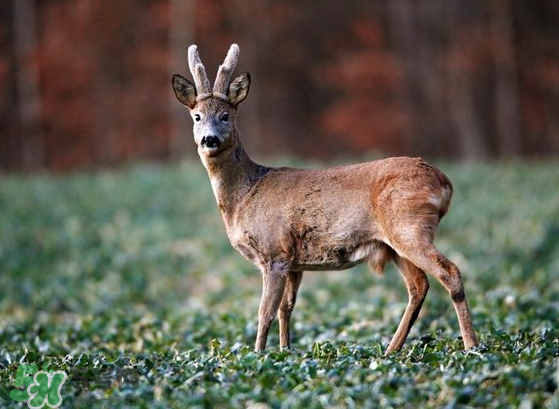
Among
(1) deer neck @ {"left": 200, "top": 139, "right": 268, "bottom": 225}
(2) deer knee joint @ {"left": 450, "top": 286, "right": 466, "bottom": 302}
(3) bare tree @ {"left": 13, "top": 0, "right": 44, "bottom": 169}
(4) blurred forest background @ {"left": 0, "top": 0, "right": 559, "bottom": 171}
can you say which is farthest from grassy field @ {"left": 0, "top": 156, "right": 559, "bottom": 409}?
(4) blurred forest background @ {"left": 0, "top": 0, "right": 559, "bottom": 171}

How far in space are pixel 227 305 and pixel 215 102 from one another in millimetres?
5791

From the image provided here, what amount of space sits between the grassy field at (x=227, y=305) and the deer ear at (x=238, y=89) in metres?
1.98

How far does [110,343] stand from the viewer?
9.46 m

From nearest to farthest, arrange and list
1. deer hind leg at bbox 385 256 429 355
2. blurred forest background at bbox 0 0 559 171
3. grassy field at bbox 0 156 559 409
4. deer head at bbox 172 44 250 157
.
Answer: grassy field at bbox 0 156 559 409 < deer hind leg at bbox 385 256 429 355 < deer head at bbox 172 44 250 157 < blurred forest background at bbox 0 0 559 171

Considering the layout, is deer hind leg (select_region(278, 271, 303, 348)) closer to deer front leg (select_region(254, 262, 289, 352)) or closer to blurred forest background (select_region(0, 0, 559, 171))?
deer front leg (select_region(254, 262, 289, 352))

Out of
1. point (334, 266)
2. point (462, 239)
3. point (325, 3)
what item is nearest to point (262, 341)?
point (334, 266)

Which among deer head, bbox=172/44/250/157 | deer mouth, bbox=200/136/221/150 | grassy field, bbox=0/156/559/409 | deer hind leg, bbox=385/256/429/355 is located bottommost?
grassy field, bbox=0/156/559/409

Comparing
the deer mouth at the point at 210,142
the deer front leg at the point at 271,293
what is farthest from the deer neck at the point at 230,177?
the deer front leg at the point at 271,293

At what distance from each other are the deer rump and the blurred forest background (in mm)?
23722

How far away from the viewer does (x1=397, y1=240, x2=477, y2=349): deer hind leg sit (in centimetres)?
677

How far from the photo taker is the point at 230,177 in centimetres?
771

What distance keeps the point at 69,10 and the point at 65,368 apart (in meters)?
32.4

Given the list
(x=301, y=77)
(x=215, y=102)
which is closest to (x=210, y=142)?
(x=215, y=102)

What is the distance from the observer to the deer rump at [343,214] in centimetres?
695
